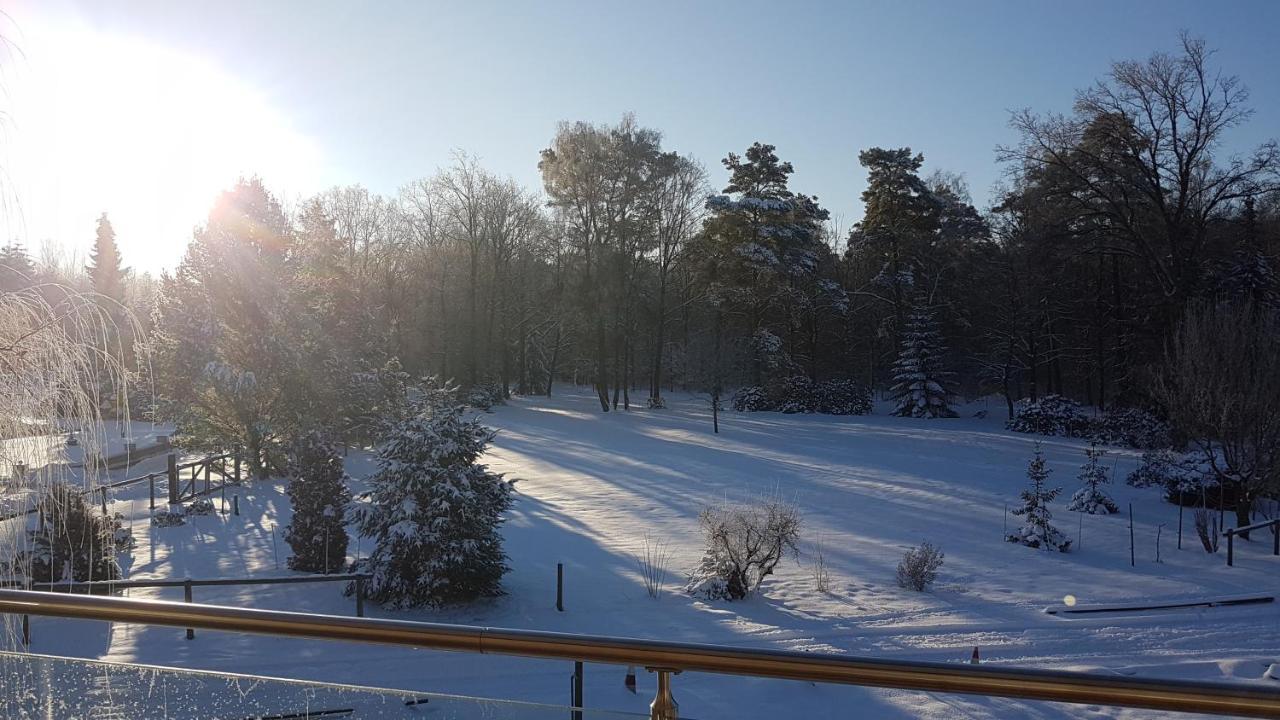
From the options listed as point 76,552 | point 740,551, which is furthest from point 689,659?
point 76,552

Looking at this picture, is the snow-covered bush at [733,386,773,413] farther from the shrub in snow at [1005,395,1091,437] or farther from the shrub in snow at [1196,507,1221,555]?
the shrub in snow at [1196,507,1221,555]

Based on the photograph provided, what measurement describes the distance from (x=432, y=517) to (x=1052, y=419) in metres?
27.2

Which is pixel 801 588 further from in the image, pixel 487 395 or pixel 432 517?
pixel 487 395

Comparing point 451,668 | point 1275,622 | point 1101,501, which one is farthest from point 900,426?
point 451,668

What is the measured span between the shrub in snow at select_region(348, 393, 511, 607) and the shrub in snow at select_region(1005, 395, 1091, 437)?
2550 centimetres

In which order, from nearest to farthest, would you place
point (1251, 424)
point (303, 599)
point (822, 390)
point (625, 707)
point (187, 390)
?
1. point (625, 707)
2. point (303, 599)
3. point (1251, 424)
4. point (187, 390)
5. point (822, 390)

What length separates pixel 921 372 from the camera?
36000 mm

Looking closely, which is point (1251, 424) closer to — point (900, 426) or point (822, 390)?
point (900, 426)

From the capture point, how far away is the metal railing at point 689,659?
153 centimetres

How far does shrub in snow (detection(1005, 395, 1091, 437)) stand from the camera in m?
29.7

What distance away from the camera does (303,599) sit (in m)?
11.0

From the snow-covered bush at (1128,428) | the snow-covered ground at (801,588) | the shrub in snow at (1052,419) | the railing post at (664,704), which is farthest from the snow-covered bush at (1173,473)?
the railing post at (664,704)

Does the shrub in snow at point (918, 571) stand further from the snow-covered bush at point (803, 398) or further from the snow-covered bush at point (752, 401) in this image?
the snow-covered bush at point (752, 401)

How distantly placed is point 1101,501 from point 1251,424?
3.49m
